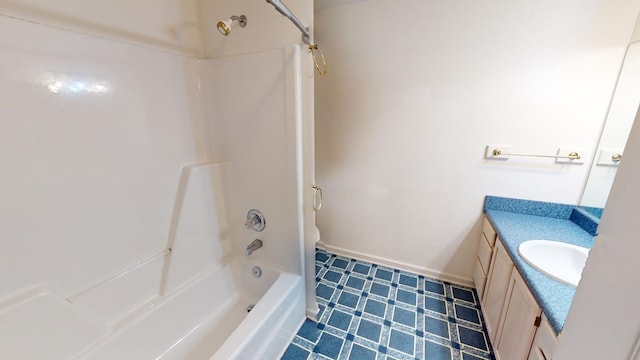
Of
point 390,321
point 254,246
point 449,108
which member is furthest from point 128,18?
point 390,321

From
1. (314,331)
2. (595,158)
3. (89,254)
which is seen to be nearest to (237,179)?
(89,254)

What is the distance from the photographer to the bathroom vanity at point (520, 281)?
934 mm

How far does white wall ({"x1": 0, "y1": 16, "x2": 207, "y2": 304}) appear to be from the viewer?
908mm

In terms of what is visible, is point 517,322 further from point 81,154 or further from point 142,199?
point 81,154

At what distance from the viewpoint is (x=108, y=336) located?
3.91 feet

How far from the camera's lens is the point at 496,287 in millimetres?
1473

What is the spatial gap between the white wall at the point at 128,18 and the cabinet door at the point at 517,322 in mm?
2342

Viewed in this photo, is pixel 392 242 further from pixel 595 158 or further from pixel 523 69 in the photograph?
pixel 523 69

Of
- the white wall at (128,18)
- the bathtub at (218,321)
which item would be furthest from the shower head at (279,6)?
the bathtub at (218,321)

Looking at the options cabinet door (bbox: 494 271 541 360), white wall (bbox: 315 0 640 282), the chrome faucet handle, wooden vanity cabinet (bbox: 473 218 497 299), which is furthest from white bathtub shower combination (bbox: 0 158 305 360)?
wooden vanity cabinet (bbox: 473 218 497 299)

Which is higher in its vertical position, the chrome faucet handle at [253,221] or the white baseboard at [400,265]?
the chrome faucet handle at [253,221]

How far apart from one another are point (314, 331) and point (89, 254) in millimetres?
1441

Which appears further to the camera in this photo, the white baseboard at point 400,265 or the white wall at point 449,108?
the white baseboard at point 400,265

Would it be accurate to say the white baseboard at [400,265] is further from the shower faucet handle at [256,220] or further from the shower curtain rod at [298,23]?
the shower curtain rod at [298,23]
